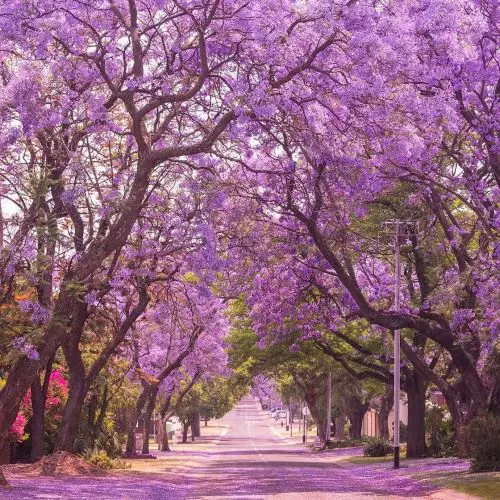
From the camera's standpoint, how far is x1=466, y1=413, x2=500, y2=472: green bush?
82.4 ft

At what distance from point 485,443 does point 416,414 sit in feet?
49.6

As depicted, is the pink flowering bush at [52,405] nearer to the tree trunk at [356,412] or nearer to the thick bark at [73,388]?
the thick bark at [73,388]

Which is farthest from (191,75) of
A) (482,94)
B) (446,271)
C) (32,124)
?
(446,271)

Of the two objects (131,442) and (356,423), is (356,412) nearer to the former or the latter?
(356,423)

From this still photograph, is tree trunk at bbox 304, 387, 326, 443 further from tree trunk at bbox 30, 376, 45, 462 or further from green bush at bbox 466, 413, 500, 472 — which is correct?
green bush at bbox 466, 413, 500, 472

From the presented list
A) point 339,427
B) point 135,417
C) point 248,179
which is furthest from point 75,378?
point 339,427

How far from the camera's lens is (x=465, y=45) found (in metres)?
19.6

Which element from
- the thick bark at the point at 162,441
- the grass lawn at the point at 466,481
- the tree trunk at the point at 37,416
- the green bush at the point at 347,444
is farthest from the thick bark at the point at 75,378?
the green bush at the point at 347,444

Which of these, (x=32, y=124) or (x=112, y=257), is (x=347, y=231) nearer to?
(x=112, y=257)

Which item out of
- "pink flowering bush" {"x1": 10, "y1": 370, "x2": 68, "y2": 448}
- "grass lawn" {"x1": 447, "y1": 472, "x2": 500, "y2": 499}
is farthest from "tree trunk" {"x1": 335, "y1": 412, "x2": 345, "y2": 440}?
"grass lawn" {"x1": 447, "y1": 472, "x2": 500, "y2": 499}

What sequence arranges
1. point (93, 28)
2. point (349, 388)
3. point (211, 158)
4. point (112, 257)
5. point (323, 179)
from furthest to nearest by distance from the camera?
point (349, 388), point (112, 257), point (211, 158), point (323, 179), point (93, 28)

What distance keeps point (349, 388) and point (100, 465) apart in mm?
37418

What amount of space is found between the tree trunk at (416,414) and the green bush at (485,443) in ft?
46.3

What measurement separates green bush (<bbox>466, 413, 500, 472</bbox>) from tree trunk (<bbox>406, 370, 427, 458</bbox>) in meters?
14.1
